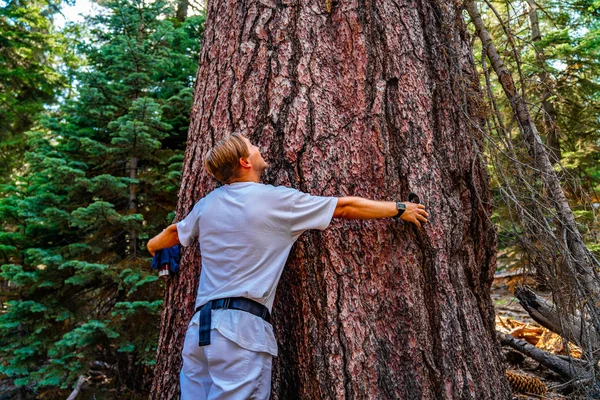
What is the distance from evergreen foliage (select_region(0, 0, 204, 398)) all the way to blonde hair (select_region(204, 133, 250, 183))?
119 inches

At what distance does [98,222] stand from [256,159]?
378 cm

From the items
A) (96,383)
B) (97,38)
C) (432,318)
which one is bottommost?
(96,383)

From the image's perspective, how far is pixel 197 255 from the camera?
3.06 m

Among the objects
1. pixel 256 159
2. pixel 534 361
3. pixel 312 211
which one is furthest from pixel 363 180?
pixel 534 361

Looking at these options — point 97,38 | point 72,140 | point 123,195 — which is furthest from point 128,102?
point 97,38

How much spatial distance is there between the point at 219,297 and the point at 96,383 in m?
5.19

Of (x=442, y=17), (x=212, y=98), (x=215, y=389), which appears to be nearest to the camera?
(x=215, y=389)

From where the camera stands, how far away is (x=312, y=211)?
96.5 inches

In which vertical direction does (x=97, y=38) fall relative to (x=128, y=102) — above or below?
above

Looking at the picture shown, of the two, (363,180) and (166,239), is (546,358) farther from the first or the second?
(166,239)

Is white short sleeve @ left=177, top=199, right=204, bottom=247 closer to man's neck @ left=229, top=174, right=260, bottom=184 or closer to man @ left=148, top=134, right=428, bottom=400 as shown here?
man @ left=148, top=134, right=428, bottom=400

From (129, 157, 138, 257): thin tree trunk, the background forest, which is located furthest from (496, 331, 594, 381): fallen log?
(129, 157, 138, 257): thin tree trunk

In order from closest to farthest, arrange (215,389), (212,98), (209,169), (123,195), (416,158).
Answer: (215,389)
(209,169)
(416,158)
(212,98)
(123,195)

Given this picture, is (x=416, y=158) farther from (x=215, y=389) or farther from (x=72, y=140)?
(x=72, y=140)
